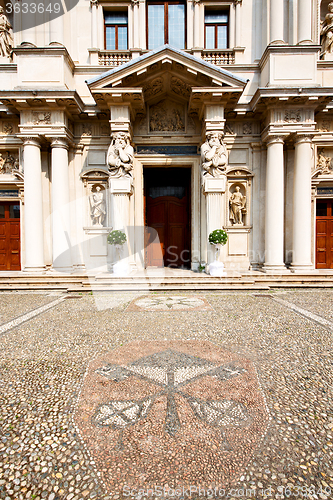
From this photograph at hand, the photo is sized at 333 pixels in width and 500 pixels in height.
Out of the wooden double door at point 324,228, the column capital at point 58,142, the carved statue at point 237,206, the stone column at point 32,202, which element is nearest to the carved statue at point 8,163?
the stone column at point 32,202

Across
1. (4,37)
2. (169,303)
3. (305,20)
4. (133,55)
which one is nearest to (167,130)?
(133,55)

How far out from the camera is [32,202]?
927 cm

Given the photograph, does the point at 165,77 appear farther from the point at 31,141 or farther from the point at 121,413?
the point at 121,413

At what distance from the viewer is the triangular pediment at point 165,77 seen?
28.1 ft

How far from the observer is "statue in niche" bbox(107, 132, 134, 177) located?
901 cm

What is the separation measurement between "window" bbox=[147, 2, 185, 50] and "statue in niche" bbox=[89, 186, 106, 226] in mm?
6441

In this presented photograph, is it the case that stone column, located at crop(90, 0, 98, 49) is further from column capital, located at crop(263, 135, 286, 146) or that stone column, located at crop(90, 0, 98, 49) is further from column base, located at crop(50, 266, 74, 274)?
column base, located at crop(50, 266, 74, 274)

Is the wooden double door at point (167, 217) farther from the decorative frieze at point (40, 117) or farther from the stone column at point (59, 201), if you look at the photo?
the decorative frieze at point (40, 117)

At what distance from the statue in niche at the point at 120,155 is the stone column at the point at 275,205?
507 centimetres

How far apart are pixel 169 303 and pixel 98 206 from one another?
230 inches

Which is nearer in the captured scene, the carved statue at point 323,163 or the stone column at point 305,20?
the stone column at point 305,20

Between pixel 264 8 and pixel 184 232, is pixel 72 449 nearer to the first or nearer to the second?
pixel 184 232

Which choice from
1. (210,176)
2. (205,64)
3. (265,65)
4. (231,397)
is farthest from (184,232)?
(231,397)

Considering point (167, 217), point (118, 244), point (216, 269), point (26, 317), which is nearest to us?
point (26, 317)
